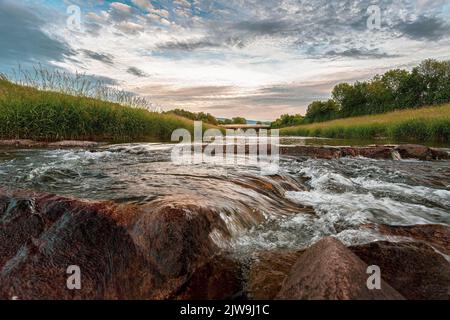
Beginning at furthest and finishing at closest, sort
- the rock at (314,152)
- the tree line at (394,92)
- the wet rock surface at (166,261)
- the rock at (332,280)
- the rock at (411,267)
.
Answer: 1. the tree line at (394,92)
2. the rock at (314,152)
3. the rock at (411,267)
4. the wet rock surface at (166,261)
5. the rock at (332,280)

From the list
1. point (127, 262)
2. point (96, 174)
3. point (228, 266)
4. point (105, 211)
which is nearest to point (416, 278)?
point (228, 266)

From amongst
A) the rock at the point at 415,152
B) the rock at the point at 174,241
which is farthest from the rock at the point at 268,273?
the rock at the point at 415,152

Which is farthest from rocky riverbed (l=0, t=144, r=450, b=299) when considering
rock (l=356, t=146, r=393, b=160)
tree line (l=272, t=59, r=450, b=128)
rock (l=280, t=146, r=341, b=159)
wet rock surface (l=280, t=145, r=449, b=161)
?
tree line (l=272, t=59, r=450, b=128)

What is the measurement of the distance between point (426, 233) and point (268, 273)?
1534 mm

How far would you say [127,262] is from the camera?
1.58 metres

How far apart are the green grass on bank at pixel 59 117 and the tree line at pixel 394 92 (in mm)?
41411

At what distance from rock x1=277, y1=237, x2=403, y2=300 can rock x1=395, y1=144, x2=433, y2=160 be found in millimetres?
8378

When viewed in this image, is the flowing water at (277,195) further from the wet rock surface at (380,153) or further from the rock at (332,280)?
the wet rock surface at (380,153)

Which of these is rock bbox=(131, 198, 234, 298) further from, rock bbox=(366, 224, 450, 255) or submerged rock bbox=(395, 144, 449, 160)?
submerged rock bbox=(395, 144, 449, 160)

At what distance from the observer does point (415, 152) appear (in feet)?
27.3

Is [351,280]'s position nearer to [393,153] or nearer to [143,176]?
[143,176]

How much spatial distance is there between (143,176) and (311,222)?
2.42 metres

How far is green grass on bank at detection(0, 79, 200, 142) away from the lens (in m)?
9.48

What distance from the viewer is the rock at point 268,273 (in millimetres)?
1589
